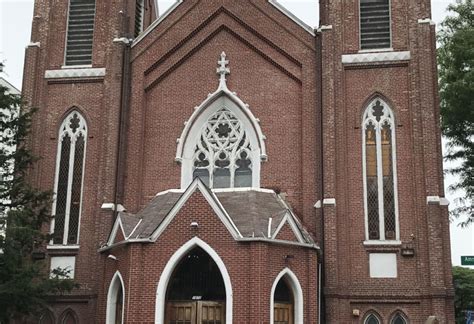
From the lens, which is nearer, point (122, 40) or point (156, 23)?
point (122, 40)

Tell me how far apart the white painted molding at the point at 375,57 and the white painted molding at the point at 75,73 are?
8.23m

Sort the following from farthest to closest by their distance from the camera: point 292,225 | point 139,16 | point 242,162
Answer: point 139,16
point 242,162
point 292,225

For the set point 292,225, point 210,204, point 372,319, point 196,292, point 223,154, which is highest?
point 223,154

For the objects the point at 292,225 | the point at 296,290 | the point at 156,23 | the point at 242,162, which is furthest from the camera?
the point at 156,23

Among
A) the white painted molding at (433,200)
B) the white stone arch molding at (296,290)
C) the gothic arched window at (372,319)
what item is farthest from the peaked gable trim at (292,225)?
the white painted molding at (433,200)

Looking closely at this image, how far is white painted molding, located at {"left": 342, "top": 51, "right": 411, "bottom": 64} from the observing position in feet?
69.9

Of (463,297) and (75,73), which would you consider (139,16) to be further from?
(463,297)

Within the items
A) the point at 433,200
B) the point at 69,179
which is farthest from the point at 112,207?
the point at 433,200

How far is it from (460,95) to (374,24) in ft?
12.8

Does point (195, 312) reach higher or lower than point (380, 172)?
lower

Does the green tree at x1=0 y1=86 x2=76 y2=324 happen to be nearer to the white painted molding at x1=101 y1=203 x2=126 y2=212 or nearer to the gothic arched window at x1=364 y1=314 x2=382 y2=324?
the white painted molding at x1=101 y1=203 x2=126 y2=212

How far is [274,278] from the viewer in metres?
17.4

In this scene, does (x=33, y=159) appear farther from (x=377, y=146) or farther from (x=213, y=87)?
(x=377, y=146)

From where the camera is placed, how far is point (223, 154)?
21.8 meters
